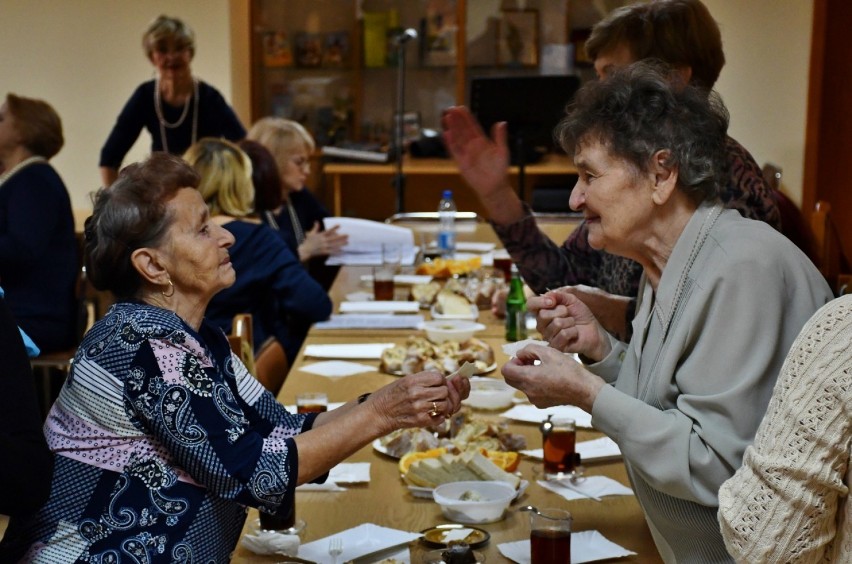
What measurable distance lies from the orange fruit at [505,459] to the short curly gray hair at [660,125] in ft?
2.54

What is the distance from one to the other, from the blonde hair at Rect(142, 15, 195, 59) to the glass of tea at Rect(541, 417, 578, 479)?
4447mm

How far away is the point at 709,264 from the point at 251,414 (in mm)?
929

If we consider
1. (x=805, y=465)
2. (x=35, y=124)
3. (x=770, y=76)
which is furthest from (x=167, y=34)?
(x=805, y=465)

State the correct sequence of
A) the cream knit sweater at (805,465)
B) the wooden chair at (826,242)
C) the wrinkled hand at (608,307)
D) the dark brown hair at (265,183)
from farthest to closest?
the dark brown hair at (265,183)
the wooden chair at (826,242)
the wrinkled hand at (608,307)
the cream knit sweater at (805,465)

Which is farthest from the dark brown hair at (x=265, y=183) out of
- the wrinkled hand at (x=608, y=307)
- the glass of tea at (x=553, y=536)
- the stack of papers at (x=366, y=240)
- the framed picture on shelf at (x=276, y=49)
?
the framed picture on shelf at (x=276, y=49)

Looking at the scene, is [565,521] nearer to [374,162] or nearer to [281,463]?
[281,463]

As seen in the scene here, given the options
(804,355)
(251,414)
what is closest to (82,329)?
(251,414)

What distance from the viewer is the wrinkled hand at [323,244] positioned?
5.08 metres

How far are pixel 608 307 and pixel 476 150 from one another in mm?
577

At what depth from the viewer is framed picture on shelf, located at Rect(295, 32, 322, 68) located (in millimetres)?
8445

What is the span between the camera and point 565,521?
6.14 ft

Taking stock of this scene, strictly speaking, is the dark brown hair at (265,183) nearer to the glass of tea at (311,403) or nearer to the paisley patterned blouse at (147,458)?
the glass of tea at (311,403)

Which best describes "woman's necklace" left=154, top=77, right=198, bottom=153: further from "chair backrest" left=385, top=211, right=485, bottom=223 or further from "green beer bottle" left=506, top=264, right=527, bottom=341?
"green beer bottle" left=506, top=264, right=527, bottom=341

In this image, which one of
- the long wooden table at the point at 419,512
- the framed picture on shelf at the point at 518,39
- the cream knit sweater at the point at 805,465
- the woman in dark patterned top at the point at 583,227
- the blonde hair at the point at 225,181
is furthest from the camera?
the framed picture on shelf at the point at 518,39
